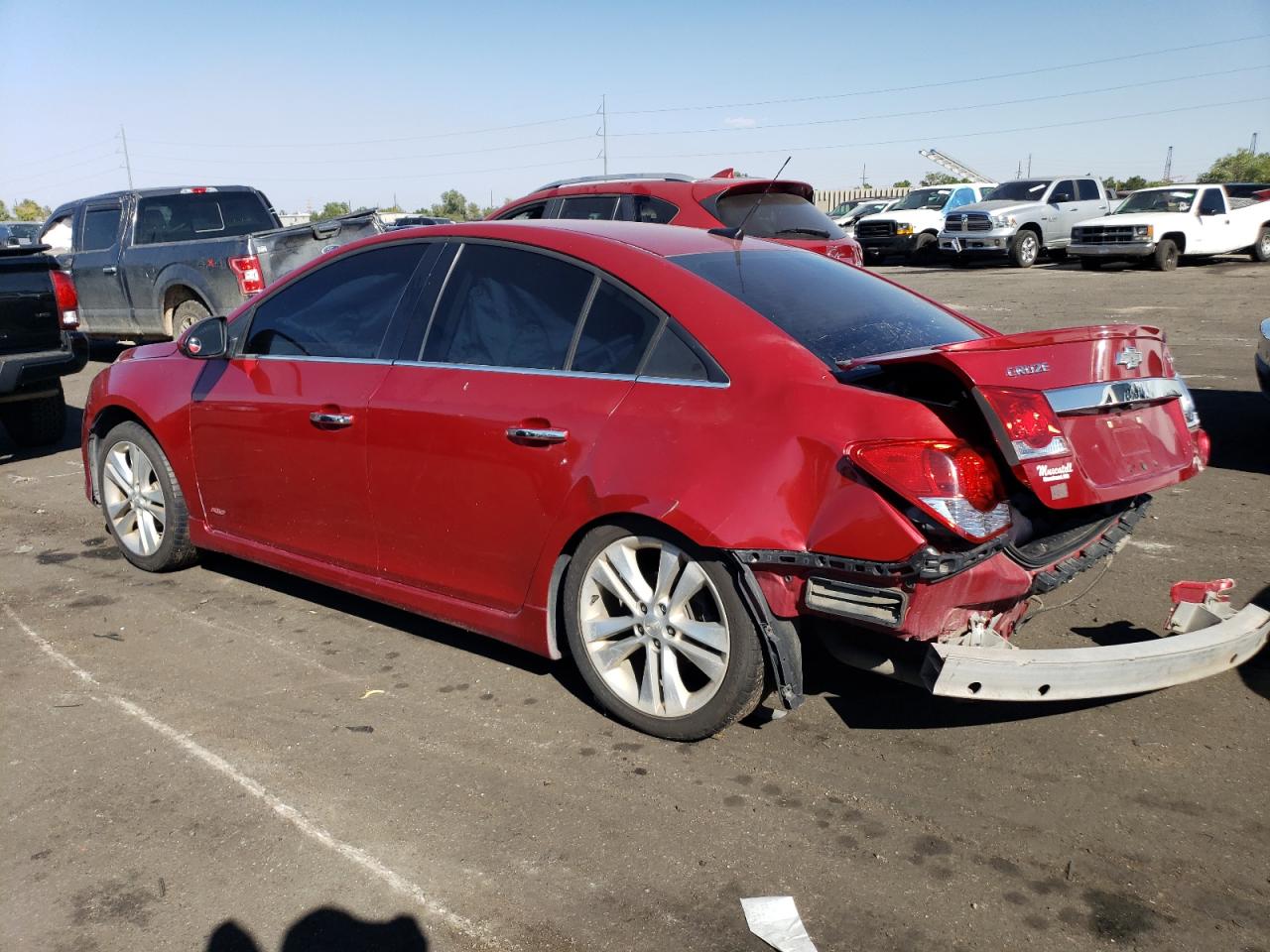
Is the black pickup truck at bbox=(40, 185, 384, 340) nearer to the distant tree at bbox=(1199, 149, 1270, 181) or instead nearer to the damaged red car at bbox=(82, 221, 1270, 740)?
the damaged red car at bbox=(82, 221, 1270, 740)

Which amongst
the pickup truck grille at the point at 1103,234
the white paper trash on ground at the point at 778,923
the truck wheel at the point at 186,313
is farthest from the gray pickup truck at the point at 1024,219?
the white paper trash on ground at the point at 778,923

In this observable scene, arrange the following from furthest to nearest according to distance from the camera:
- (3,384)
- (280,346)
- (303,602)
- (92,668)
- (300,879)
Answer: (3,384) → (303,602) → (280,346) → (92,668) → (300,879)

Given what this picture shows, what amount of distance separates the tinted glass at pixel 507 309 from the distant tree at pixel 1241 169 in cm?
6915

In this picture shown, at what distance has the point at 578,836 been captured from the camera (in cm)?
320

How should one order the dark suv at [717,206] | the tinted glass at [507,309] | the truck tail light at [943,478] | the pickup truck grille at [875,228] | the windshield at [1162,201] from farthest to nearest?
the pickup truck grille at [875,228]
the windshield at [1162,201]
the dark suv at [717,206]
the tinted glass at [507,309]
the truck tail light at [943,478]

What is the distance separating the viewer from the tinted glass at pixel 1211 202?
2386cm

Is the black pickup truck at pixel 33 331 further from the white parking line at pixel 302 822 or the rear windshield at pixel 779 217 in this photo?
the rear windshield at pixel 779 217

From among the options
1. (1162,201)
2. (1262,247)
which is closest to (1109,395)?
(1162,201)

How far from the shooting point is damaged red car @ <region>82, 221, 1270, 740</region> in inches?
127

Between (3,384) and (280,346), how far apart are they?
4.37m

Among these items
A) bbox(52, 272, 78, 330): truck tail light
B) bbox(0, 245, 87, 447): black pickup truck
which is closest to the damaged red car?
bbox(0, 245, 87, 447): black pickup truck

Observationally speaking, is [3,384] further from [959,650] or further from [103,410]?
[959,650]

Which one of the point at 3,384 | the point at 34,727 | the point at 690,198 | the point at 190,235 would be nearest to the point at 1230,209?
the point at 690,198

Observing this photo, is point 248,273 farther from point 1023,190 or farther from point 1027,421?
point 1023,190
